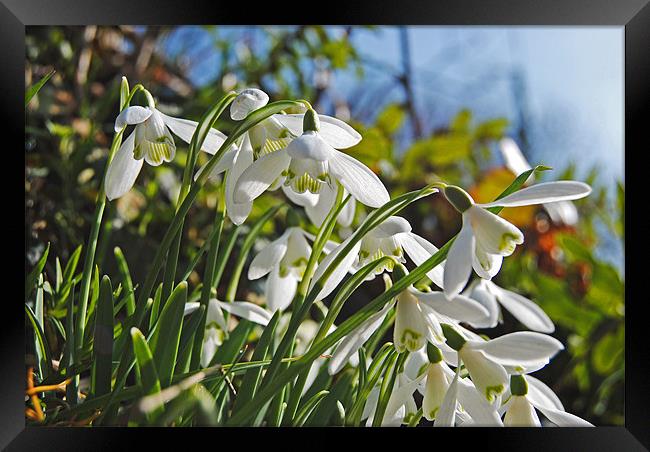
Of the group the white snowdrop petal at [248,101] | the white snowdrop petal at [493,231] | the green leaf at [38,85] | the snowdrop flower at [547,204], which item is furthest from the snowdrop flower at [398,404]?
the snowdrop flower at [547,204]

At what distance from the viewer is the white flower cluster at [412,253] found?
364mm

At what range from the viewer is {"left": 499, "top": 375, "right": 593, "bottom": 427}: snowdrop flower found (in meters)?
0.40

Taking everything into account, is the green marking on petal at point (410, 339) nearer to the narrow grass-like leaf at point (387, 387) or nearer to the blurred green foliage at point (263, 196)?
the narrow grass-like leaf at point (387, 387)

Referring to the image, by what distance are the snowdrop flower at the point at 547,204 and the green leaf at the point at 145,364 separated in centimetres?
84

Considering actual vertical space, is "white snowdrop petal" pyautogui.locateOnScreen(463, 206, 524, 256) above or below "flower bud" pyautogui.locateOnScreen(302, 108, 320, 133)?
below

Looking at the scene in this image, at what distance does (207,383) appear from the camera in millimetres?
479

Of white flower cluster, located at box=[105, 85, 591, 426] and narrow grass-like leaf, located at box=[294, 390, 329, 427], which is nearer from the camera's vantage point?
white flower cluster, located at box=[105, 85, 591, 426]

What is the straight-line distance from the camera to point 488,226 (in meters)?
0.37

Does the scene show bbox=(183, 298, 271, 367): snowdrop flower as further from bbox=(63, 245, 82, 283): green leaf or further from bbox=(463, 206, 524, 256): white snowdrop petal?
bbox=(463, 206, 524, 256): white snowdrop petal

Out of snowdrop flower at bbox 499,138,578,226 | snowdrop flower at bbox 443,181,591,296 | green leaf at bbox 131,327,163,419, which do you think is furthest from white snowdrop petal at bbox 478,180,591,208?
snowdrop flower at bbox 499,138,578,226

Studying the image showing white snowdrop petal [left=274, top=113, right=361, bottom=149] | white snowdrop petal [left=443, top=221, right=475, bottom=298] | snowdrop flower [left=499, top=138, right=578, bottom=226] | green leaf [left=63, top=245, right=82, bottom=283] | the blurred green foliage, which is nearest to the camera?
white snowdrop petal [left=443, top=221, right=475, bottom=298]

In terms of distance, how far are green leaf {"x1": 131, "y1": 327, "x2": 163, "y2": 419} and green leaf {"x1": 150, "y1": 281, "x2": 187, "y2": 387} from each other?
4cm

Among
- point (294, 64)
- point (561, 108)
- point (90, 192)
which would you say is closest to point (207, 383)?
point (90, 192)

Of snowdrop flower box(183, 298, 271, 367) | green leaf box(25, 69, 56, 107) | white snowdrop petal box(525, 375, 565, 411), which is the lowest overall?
white snowdrop petal box(525, 375, 565, 411)
